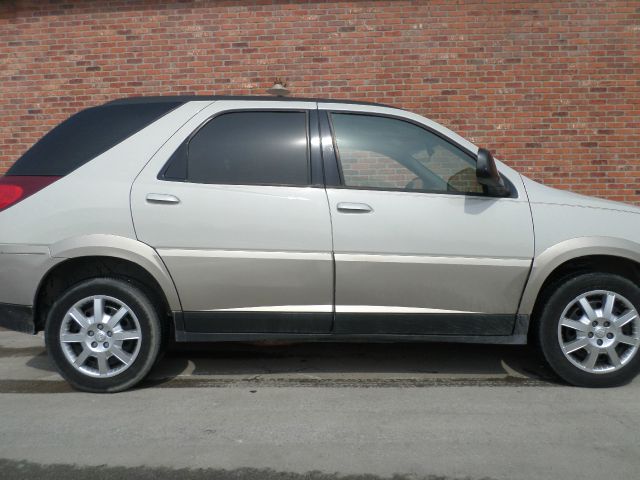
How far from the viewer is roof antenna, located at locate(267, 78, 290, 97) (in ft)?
22.7

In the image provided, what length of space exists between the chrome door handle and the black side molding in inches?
41.5

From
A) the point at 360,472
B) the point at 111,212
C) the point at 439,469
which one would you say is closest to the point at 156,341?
the point at 111,212

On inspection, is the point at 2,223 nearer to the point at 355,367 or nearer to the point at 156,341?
the point at 156,341

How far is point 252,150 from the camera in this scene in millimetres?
3861

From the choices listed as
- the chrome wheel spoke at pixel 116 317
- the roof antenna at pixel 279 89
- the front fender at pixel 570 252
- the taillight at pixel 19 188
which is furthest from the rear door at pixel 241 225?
the roof antenna at pixel 279 89

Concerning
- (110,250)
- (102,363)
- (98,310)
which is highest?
(110,250)

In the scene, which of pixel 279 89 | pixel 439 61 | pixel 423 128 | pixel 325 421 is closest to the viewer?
pixel 325 421

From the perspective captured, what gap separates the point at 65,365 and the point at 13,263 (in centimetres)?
74

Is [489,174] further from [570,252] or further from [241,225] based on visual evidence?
[241,225]

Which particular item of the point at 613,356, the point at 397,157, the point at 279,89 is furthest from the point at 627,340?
the point at 279,89

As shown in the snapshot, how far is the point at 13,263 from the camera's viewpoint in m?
3.72

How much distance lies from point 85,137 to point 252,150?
113 cm

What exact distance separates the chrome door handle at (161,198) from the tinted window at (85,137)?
48cm

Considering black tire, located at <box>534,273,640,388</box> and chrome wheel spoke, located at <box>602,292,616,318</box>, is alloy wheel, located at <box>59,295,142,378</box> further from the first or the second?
chrome wheel spoke, located at <box>602,292,616,318</box>
